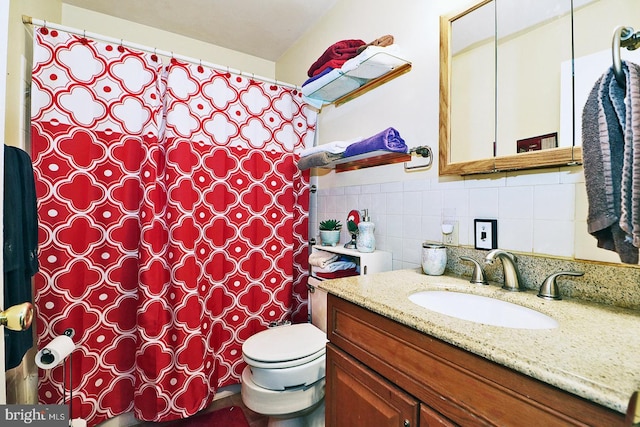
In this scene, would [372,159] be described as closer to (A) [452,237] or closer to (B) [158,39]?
(A) [452,237]

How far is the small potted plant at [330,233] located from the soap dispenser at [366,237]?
0.79 ft

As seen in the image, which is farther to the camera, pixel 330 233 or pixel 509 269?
pixel 330 233

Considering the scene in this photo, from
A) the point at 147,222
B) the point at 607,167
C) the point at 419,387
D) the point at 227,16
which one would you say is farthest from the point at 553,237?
the point at 227,16

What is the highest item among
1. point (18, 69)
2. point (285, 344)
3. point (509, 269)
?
point (18, 69)

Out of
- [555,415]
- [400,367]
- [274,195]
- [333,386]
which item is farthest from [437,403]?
[274,195]

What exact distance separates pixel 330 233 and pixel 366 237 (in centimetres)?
30

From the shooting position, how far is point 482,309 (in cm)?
93

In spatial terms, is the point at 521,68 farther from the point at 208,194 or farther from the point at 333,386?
the point at 208,194

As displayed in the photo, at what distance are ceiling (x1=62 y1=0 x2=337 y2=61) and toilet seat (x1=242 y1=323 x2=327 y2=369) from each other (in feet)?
6.33

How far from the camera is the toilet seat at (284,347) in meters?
1.26

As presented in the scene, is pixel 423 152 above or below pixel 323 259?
above

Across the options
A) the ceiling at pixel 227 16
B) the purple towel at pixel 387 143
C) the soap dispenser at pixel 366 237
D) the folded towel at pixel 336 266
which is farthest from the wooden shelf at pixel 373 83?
the folded towel at pixel 336 266

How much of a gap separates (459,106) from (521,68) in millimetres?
223

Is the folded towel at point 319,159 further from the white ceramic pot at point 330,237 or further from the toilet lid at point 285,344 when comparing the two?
the toilet lid at point 285,344
